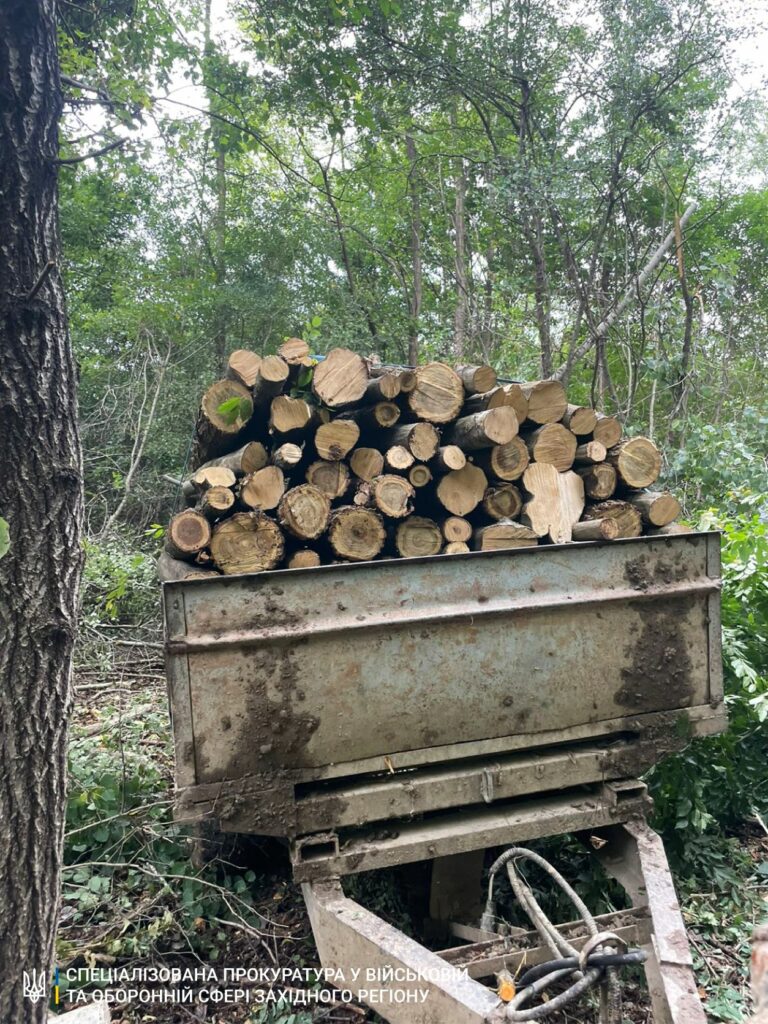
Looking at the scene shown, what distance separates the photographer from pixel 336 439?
2.56 meters

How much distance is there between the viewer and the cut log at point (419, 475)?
8.54 ft

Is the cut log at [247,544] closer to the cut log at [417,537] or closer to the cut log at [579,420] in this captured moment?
the cut log at [417,537]

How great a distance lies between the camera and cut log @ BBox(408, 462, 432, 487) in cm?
260

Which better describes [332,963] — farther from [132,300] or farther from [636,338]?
[132,300]

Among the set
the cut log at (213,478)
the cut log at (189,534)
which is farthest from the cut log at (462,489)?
the cut log at (189,534)

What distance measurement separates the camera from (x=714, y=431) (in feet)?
Result: 23.5

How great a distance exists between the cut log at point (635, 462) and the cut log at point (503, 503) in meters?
0.48

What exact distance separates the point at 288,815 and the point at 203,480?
1.15m

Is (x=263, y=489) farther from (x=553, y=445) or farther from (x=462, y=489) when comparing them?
(x=553, y=445)

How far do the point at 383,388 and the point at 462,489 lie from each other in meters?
0.51

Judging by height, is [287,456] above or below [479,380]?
below

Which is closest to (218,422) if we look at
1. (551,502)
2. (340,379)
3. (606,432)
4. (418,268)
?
(340,379)

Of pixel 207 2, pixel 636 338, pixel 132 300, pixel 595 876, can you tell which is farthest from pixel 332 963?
pixel 207 2

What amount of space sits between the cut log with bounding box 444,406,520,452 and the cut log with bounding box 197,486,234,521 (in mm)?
948
